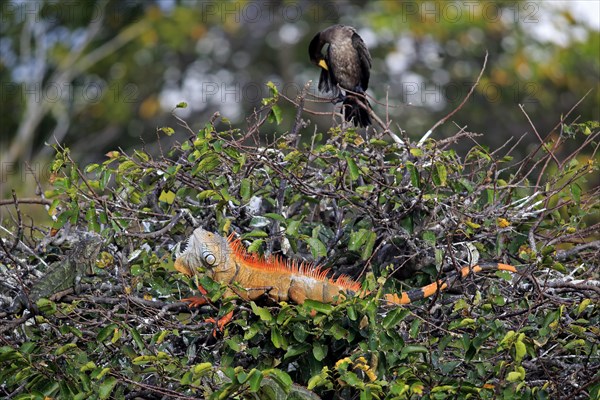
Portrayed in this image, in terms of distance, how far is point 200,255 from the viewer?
15.4 ft

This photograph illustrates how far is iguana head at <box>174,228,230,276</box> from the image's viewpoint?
4691mm

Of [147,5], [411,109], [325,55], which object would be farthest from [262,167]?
[147,5]

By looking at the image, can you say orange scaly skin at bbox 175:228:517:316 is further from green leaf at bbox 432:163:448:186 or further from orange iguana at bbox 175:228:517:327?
green leaf at bbox 432:163:448:186

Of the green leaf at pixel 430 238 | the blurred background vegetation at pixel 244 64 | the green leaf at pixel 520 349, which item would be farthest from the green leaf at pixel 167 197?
the blurred background vegetation at pixel 244 64

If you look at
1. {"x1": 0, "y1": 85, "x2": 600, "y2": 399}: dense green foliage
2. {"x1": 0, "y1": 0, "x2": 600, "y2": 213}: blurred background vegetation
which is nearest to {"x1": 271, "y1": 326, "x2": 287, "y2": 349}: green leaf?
{"x1": 0, "y1": 85, "x2": 600, "y2": 399}: dense green foliage

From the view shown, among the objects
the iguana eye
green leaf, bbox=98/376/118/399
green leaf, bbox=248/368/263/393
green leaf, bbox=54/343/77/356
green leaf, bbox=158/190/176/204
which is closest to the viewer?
green leaf, bbox=248/368/263/393

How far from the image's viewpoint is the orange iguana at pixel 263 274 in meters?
4.71

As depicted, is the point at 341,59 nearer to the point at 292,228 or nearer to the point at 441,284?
the point at 292,228

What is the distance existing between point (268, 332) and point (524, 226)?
5.61 feet

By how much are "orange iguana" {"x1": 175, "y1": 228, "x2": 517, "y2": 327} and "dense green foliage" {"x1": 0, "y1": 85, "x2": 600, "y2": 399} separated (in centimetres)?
9

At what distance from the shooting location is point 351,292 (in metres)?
4.64

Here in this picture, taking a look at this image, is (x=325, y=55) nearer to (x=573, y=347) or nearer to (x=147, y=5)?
(x=573, y=347)

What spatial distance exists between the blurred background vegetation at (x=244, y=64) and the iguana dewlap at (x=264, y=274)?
1268cm

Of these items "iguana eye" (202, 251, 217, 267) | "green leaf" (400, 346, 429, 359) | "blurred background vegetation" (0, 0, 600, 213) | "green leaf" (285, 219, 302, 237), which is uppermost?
"green leaf" (285, 219, 302, 237)
